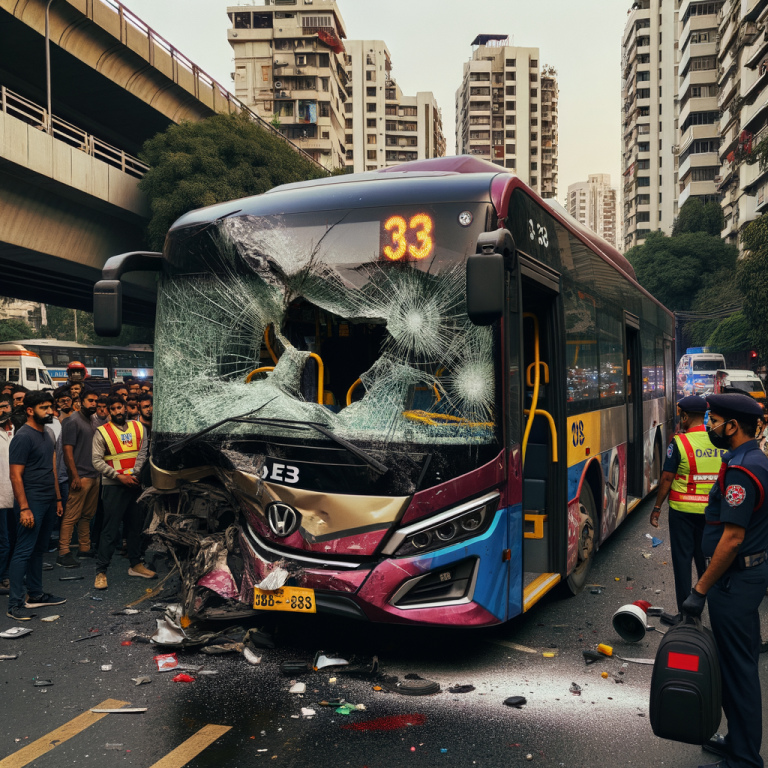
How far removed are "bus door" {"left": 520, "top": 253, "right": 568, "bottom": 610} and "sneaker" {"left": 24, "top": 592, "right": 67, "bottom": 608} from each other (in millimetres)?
4061

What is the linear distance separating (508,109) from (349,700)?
130064mm

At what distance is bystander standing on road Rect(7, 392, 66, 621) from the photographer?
6.64 metres

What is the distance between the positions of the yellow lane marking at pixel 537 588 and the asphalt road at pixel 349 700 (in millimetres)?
381

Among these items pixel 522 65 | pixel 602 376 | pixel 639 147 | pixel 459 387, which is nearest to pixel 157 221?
pixel 602 376

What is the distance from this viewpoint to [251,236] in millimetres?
5387

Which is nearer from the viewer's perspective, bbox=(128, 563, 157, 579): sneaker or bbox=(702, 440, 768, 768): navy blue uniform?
bbox=(702, 440, 768, 768): navy blue uniform

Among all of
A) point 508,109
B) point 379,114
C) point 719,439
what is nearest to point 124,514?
point 719,439

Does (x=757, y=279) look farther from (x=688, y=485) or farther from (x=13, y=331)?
(x=13, y=331)

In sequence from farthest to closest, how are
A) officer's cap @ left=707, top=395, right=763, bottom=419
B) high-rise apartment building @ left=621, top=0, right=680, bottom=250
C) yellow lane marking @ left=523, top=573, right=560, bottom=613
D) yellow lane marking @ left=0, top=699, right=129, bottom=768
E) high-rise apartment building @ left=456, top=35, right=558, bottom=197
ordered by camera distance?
high-rise apartment building @ left=456, top=35, right=558, bottom=197 → high-rise apartment building @ left=621, top=0, right=680, bottom=250 → yellow lane marking @ left=523, top=573, right=560, bottom=613 → yellow lane marking @ left=0, top=699, right=129, bottom=768 → officer's cap @ left=707, top=395, right=763, bottom=419

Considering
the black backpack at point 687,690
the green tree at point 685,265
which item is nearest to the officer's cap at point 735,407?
the black backpack at point 687,690

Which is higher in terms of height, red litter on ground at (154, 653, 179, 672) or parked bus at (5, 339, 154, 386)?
parked bus at (5, 339, 154, 386)

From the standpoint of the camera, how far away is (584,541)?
705cm

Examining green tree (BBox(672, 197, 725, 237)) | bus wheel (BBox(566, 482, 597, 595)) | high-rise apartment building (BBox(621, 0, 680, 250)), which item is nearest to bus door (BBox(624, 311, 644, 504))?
bus wheel (BBox(566, 482, 597, 595))

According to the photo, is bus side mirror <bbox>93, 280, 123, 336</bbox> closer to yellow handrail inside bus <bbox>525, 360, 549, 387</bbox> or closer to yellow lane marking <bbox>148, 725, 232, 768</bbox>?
yellow lane marking <bbox>148, 725, 232, 768</bbox>
